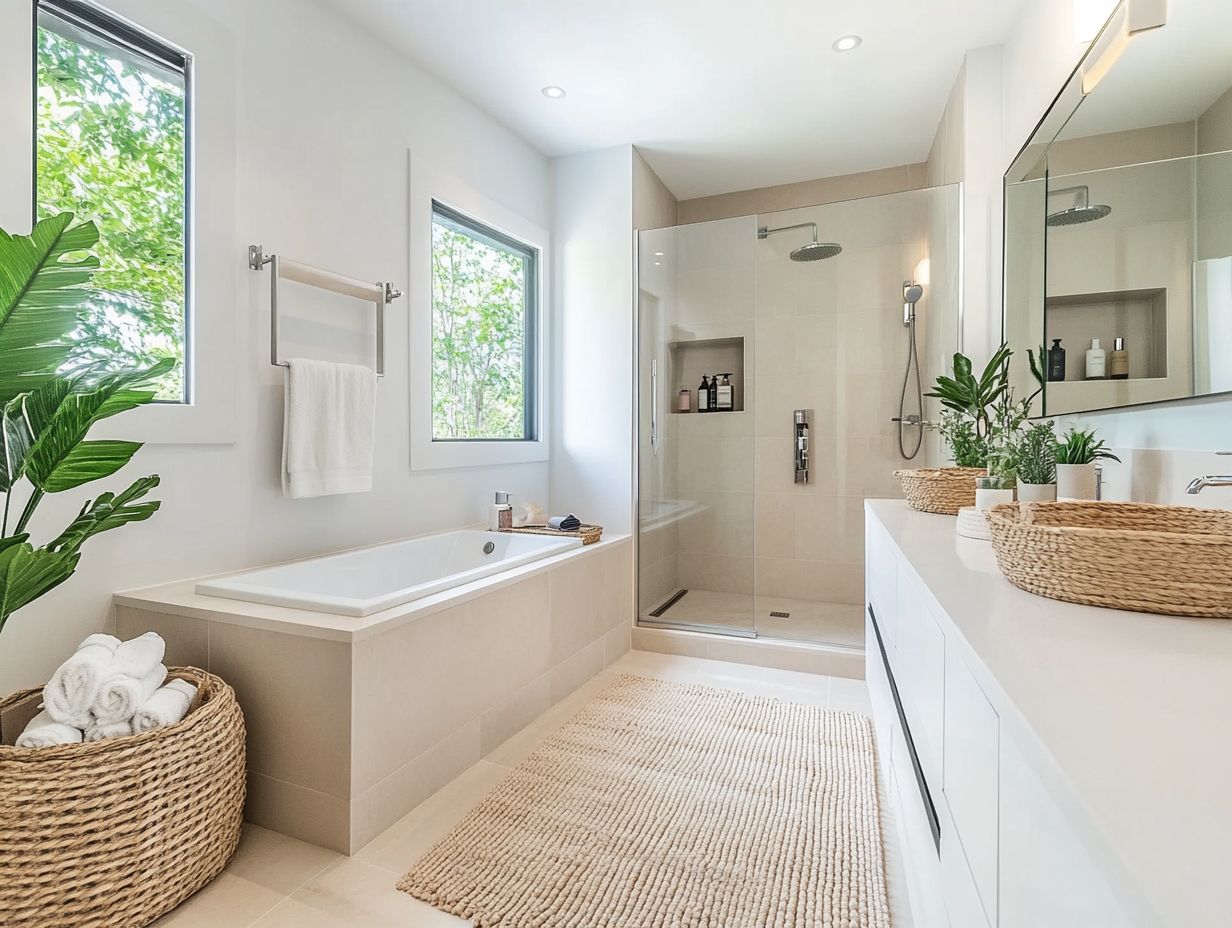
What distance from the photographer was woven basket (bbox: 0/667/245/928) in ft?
3.70

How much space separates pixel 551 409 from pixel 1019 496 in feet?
7.95

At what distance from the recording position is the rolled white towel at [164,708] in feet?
4.29

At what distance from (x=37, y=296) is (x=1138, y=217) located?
2.08 m

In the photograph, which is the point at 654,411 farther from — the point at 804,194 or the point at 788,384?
the point at 804,194

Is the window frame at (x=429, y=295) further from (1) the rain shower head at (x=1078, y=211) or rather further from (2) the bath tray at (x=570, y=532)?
(1) the rain shower head at (x=1078, y=211)

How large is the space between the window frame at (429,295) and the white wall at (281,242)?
5cm

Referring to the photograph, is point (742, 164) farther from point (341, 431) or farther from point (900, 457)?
point (341, 431)

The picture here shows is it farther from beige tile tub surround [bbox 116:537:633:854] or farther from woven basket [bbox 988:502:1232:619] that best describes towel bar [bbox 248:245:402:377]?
woven basket [bbox 988:502:1232:619]

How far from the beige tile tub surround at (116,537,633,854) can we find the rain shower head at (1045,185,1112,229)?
1.87 meters

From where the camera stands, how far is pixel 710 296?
3.20 m

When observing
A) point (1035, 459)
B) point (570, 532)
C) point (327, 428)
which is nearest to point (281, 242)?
point (327, 428)

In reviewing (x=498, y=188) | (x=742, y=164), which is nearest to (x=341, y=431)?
(x=498, y=188)

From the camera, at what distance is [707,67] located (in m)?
2.63

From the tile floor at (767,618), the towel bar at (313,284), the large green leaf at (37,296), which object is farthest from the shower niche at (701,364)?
the large green leaf at (37,296)
